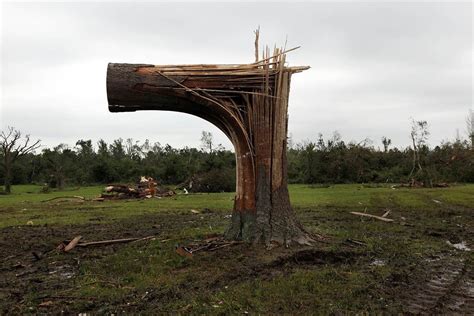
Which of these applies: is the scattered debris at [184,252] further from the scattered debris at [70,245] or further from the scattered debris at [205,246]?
the scattered debris at [70,245]

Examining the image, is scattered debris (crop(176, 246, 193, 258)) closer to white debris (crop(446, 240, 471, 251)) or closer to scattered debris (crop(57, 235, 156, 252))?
scattered debris (crop(57, 235, 156, 252))

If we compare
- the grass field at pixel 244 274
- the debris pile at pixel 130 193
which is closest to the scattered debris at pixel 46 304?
the grass field at pixel 244 274

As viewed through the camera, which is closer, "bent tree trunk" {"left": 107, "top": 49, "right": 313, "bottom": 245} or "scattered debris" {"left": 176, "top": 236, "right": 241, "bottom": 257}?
"scattered debris" {"left": 176, "top": 236, "right": 241, "bottom": 257}

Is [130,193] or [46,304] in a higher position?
[130,193]

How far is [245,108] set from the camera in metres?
8.52

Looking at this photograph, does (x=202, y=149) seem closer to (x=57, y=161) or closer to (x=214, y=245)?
(x=57, y=161)

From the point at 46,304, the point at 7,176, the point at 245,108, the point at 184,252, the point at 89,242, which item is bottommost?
the point at 46,304

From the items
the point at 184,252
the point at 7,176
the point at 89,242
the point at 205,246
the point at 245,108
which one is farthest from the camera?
the point at 7,176

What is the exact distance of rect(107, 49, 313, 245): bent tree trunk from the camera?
8.04 metres

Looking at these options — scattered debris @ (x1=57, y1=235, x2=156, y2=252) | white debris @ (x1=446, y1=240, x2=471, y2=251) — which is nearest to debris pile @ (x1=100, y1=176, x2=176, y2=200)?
scattered debris @ (x1=57, y1=235, x2=156, y2=252)

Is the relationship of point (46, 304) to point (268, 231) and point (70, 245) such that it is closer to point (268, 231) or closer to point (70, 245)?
point (70, 245)

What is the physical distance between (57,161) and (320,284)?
157 ft

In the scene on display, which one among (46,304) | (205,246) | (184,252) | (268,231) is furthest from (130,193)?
(46,304)

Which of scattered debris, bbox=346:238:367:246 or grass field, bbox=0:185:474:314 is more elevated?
scattered debris, bbox=346:238:367:246
